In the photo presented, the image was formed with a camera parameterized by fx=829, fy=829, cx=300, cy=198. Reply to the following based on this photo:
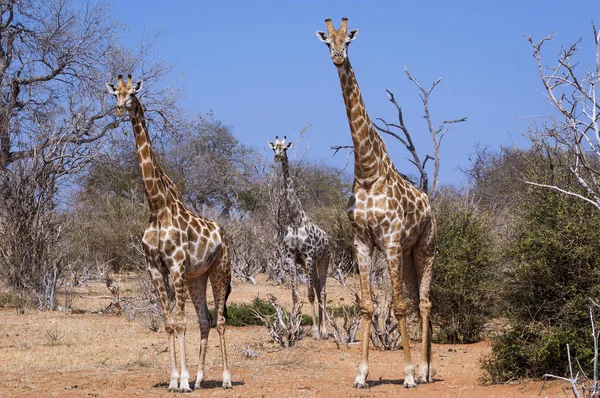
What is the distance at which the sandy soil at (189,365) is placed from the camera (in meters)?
8.23

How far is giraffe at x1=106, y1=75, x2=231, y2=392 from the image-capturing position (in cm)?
829

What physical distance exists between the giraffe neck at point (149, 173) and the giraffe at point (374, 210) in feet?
6.31

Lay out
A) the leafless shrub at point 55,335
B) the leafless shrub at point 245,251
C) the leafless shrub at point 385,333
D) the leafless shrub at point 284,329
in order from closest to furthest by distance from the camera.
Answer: the leafless shrub at point 284,329 < the leafless shrub at point 385,333 < the leafless shrub at point 55,335 < the leafless shrub at point 245,251

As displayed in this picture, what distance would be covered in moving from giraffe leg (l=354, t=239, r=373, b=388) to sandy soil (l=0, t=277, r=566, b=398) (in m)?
0.18

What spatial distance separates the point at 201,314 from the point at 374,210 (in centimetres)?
217

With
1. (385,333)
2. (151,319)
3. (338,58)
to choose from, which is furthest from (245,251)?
(338,58)

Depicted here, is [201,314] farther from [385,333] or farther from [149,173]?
[385,333]

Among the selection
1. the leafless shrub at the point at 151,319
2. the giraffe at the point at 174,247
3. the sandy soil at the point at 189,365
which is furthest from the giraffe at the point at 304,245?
the giraffe at the point at 174,247

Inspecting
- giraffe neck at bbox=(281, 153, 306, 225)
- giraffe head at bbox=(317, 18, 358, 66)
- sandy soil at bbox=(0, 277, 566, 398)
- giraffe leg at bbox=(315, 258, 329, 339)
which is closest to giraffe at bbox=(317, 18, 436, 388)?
giraffe head at bbox=(317, 18, 358, 66)

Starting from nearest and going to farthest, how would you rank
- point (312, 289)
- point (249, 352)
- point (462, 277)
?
1. point (249, 352)
2. point (462, 277)
3. point (312, 289)

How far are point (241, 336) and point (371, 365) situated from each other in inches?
144

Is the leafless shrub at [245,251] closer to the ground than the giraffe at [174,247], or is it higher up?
higher up

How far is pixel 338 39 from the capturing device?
8.27 metres

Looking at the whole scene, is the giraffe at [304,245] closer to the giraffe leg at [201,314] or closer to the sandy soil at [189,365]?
the sandy soil at [189,365]
